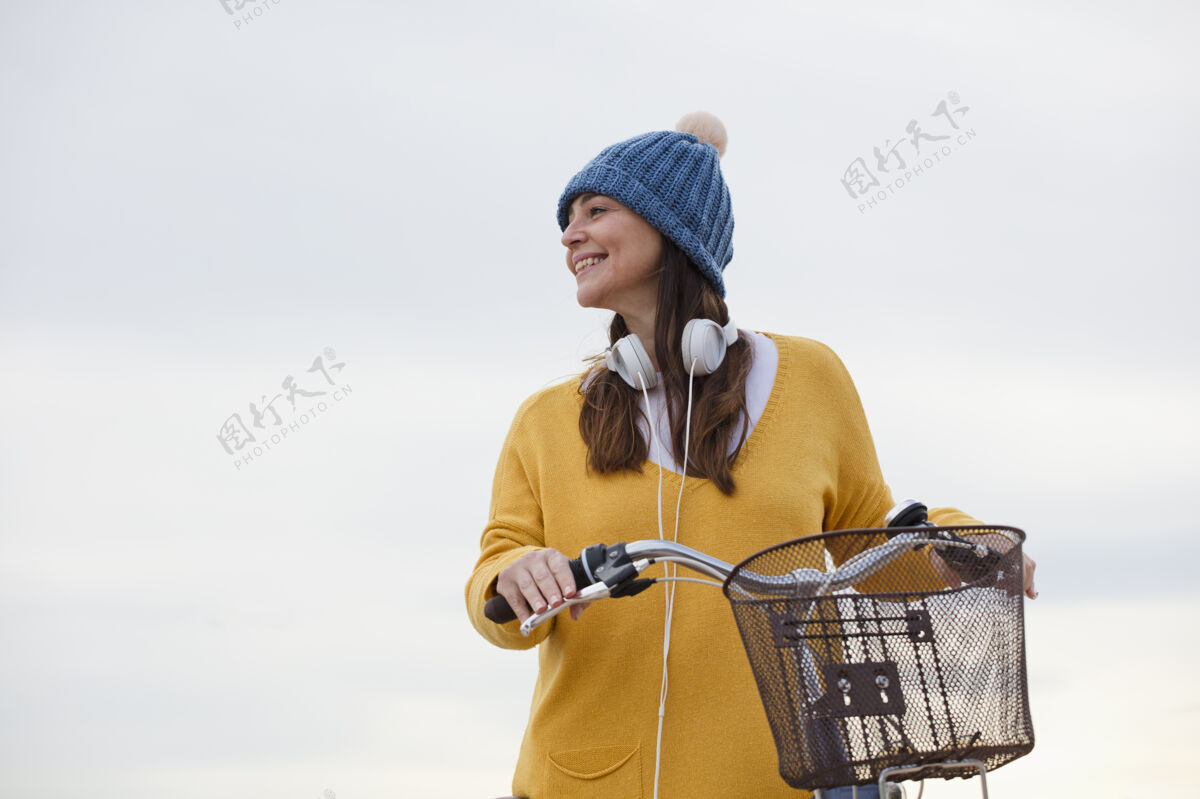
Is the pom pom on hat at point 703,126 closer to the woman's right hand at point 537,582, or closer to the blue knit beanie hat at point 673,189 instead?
the blue knit beanie hat at point 673,189

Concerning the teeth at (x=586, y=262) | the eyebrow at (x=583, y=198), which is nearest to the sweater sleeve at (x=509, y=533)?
the teeth at (x=586, y=262)

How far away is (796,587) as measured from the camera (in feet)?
5.90

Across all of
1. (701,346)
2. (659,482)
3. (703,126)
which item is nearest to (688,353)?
(701,346)

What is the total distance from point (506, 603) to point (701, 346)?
2.92ft

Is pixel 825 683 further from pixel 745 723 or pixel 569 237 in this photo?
pixel 569 237

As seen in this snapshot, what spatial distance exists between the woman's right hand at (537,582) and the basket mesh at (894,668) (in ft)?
1.37

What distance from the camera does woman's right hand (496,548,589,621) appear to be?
2.09 m

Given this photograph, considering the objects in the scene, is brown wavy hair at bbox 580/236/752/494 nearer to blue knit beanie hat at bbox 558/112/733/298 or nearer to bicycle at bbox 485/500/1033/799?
blue knit beanie hat at bbox 558/112/733/298

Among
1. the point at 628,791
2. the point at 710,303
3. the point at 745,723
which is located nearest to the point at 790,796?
the point at 745,723

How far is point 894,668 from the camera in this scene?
1.76 m

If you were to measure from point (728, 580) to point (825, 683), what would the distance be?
0.75 feet

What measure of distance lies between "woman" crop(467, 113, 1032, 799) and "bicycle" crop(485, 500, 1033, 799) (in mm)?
529

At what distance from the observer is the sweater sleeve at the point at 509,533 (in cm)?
247

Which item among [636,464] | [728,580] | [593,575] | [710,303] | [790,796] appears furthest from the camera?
[710,303]
